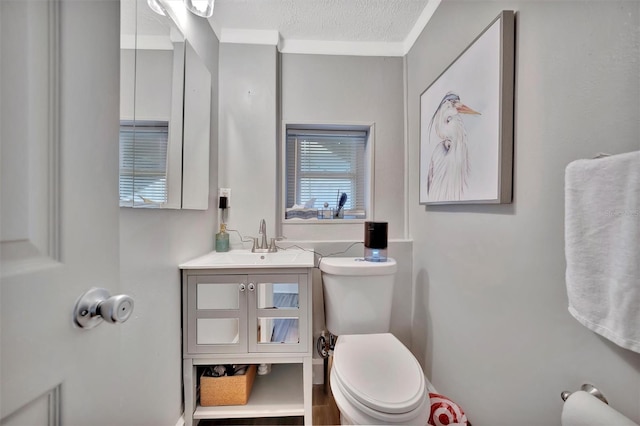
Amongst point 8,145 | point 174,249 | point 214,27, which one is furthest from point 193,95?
point 8,145

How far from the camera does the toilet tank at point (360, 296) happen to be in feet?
4.21

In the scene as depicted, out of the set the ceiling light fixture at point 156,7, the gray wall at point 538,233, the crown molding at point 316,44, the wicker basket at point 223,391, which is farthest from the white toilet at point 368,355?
the crown molding at point 316,44

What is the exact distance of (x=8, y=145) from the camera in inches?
11.2

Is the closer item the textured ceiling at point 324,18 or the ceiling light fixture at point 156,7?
the ceiling light fixture at point 156,7

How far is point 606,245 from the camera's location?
528 millimetres

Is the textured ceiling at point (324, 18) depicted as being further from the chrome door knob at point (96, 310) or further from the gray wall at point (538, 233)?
the chrome door knob at point (96, 310)

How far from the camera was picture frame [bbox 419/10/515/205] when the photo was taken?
0.83m

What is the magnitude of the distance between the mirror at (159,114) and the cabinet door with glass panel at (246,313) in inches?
17.0

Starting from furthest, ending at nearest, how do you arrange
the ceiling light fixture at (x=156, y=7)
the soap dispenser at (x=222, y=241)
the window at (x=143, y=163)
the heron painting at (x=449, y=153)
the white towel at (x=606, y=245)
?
the soap dispenser at (x=222, y=241) < the heron painting at (x=449, y=153) < the ceiling light fixture at (x=156, y=7) < the window at (x=143, y=163) < the white towel at (x=606, y=245)

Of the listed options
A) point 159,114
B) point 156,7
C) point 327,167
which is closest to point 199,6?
point 156,7

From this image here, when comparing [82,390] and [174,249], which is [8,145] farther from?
[174,249]

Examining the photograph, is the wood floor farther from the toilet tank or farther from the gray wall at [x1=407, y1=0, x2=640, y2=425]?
the gray wall at [x1=407, y1=0, x2=640, y2=425]

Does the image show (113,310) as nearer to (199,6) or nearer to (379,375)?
(379,375)

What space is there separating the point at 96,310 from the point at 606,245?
1.00 meters
